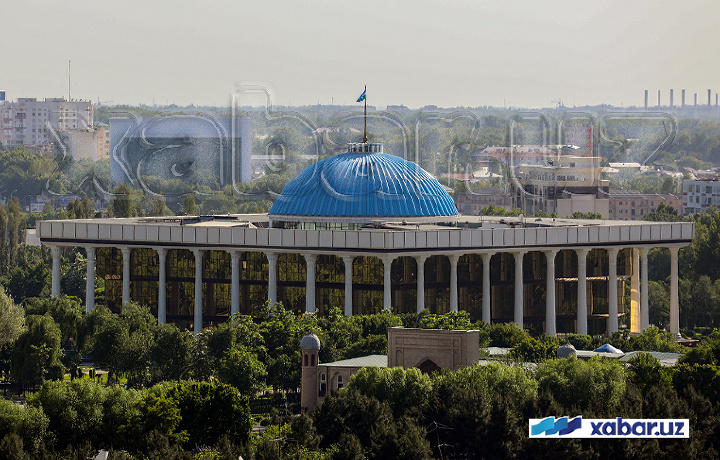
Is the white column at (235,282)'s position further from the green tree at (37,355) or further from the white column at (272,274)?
the green tree at (37,355)

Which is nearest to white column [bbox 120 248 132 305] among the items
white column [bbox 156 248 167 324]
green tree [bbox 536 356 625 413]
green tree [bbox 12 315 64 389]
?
white column [bbox 156 248 167 324]

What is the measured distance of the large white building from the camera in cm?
12144

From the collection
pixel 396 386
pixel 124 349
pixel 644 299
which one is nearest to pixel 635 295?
pixel 644 299

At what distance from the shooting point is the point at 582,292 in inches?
5074

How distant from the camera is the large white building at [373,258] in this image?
121 m

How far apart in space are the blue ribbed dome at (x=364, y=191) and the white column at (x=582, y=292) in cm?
1058

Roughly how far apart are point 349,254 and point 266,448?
46.1 m

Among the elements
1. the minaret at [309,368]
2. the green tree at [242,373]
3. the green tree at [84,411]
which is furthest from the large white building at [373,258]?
the green tree at [84,411]

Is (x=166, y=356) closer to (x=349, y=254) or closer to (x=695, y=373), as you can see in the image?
(x=349, y=254)

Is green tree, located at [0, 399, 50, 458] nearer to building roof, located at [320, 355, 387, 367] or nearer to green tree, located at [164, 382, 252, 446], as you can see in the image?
green tree, located at [164, 382, 252, 446]

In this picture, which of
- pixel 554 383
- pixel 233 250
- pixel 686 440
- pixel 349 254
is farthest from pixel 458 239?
pixel 686 440

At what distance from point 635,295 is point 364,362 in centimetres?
4612

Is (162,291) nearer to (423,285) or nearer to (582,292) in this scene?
(423,285)

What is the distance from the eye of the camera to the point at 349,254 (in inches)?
4732
